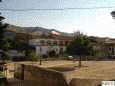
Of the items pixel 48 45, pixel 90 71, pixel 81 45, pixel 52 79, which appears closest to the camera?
pixel 52 79

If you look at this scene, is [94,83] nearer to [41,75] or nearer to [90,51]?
[41,75]

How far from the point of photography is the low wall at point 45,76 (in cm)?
1098

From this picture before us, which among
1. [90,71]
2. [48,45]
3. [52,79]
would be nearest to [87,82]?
[52,79]

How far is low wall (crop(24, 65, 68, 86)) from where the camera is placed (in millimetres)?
10984

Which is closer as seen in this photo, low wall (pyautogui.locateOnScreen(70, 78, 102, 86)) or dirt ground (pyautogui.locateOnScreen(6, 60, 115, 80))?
low wall (pyautogui.locateOnScreen(70, 78, 102, 86))

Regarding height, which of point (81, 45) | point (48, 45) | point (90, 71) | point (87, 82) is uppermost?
point (81, 45)

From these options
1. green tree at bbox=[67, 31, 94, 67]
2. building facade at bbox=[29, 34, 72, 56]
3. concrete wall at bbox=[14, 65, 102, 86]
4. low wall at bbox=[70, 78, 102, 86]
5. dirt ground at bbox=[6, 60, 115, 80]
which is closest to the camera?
low wall at bbox=[70, 78, 102, 86]

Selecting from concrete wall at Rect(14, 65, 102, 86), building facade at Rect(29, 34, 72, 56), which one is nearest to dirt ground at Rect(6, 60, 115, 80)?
concrete wall at Rect(14, 65, 102, 86)

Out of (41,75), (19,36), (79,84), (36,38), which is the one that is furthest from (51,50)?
(79,84)

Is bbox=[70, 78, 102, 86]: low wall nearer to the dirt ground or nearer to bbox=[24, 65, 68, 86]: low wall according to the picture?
bbox=[24, 65, 68, 86]: low wall

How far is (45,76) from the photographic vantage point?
12898 millimetres

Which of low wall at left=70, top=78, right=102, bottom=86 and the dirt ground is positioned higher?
low wall at left=70, top=78, right=102, bottom=86

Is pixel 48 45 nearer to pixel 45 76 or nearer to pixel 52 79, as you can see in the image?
pixel 45 76

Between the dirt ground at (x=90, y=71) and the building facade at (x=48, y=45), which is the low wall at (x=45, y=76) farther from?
the building facade at (x=48, y=45)
